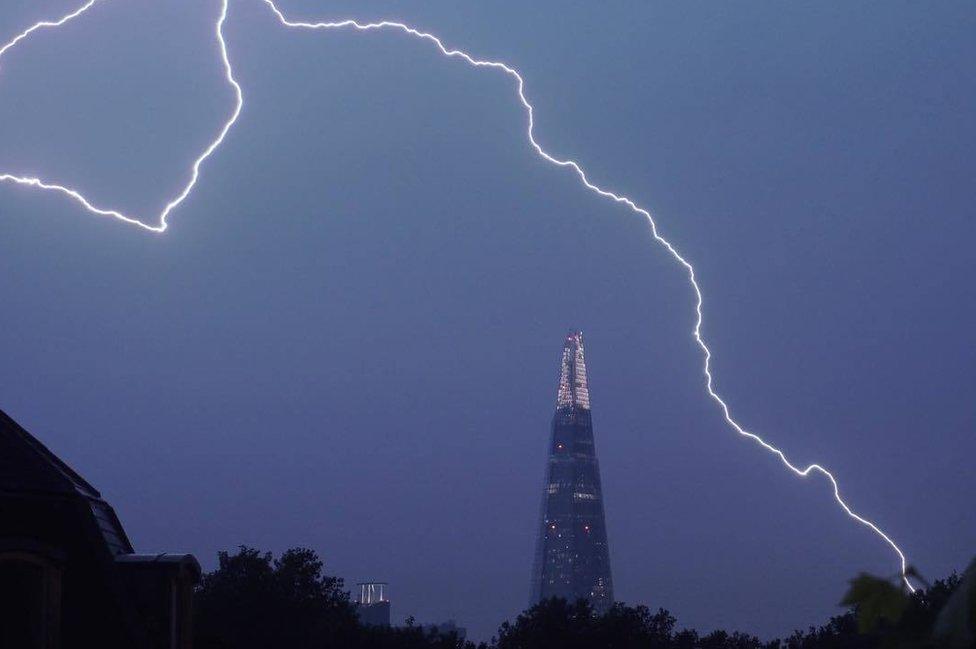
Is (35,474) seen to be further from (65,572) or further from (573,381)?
(573,381)

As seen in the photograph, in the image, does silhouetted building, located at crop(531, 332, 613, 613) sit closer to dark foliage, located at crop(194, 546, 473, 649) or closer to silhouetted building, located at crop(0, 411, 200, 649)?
dark foliage, located at crop(194, 546, 473, 649)

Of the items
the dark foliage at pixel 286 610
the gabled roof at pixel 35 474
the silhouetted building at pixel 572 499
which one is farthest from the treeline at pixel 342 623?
the silhouetted building at pixel 572 499

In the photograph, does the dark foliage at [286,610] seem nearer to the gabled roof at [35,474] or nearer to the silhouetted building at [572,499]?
the gabled roof at [35,474]

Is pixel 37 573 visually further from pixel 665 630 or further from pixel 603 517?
pixel 603 517

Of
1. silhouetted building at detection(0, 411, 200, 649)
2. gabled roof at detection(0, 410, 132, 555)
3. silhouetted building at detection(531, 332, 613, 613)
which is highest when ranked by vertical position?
silhouetted building at detection(531, 332, 613, 613)

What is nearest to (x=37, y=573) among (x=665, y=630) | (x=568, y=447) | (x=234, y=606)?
(x=234, y=606)

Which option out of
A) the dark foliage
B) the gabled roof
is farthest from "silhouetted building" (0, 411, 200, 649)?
the dark foliage
